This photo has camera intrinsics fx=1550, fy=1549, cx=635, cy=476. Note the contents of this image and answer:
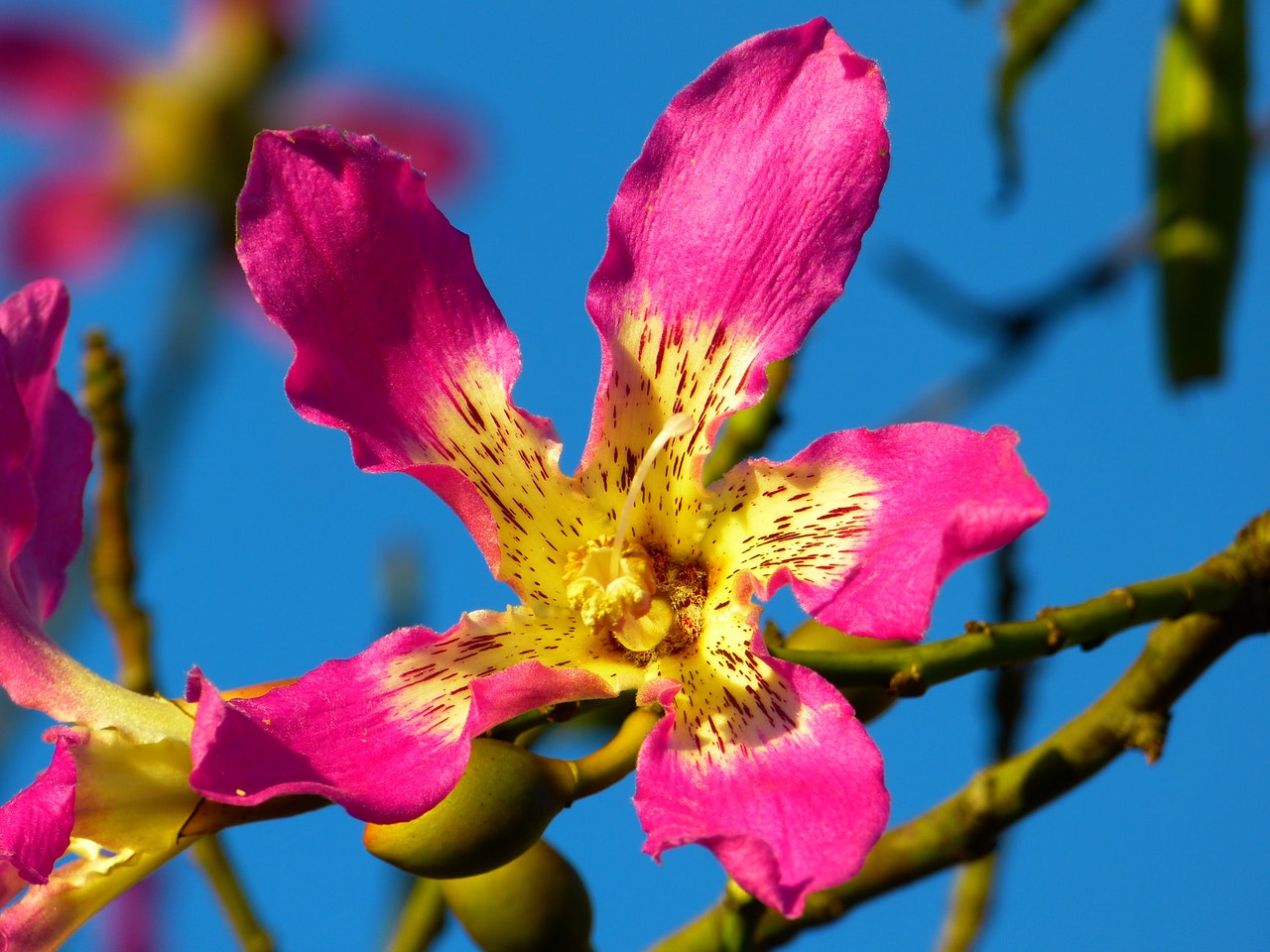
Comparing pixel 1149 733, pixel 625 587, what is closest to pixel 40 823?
pixel 625 587

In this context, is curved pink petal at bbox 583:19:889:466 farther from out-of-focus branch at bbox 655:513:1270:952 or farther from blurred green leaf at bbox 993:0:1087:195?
blurred green leaf at bbox 993:0:1087:195

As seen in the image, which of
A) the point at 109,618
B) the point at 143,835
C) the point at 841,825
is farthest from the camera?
the point at 109,618

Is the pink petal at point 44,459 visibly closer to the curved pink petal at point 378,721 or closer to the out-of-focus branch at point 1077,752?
the curved pink petal at point 378,721

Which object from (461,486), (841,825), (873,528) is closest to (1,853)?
(461,486)

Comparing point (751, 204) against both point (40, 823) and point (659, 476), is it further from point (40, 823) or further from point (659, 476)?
point (40, 823)

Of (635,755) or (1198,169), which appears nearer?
(635,755)

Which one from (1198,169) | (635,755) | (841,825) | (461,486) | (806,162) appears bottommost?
(841,825)

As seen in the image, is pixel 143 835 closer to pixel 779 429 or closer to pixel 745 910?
pixel 745 910
